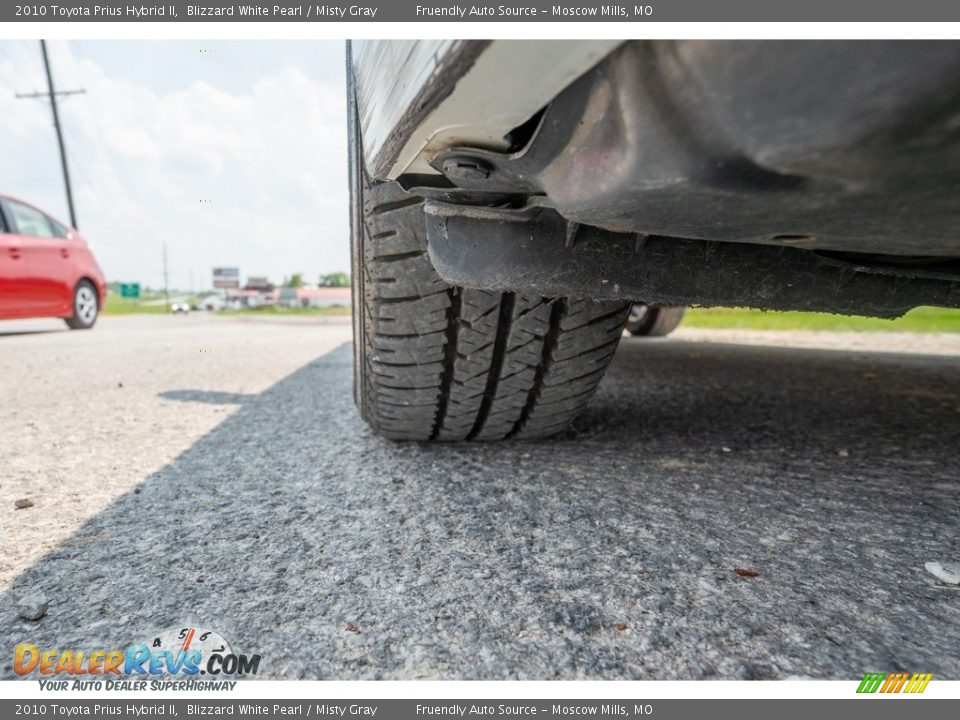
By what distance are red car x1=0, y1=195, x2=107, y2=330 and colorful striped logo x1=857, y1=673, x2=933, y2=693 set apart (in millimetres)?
5675

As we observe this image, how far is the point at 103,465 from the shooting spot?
127 cm

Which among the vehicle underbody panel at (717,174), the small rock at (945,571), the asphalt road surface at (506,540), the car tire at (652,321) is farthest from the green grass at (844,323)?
the vehicle underbody panel at (717,174)

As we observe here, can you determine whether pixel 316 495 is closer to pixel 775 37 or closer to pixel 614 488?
pixel 614 488

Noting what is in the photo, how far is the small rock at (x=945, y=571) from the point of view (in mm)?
756

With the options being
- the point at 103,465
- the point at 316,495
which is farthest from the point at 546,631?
the point at 103,465

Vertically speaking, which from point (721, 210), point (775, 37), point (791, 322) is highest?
point (775, 37)

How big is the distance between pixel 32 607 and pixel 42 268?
531 centimetres

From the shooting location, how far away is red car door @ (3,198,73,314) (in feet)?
15.1

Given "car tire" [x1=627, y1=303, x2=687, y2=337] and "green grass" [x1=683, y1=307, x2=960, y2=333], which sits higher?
"car tire" [x1=627, y1=303, x2=687, y2=337]

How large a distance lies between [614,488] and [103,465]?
1155 millimetres

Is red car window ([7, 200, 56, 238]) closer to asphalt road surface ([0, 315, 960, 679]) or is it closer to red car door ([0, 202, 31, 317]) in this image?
red car door ([0, 202, 31, 317])

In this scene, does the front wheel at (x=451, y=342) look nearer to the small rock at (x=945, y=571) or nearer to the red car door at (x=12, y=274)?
the small rock at (x=945, y=571)

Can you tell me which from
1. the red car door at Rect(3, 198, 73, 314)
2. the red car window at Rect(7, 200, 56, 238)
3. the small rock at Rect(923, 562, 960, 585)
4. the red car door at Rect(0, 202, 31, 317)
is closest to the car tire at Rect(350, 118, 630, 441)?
the small rock at Rect(923, 562, 960, 585)

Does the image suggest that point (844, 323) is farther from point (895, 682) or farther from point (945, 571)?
point (895, 682)
